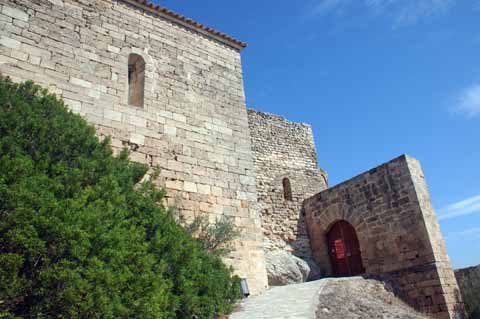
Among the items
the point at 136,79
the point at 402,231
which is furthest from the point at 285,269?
the point at 136,79

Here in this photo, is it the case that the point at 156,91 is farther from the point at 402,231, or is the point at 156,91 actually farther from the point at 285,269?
the point at 402,231

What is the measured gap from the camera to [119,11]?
7961 mm

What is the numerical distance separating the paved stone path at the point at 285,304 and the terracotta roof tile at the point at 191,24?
5996mm

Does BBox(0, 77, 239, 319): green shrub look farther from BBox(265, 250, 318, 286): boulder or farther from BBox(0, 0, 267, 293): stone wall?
BBox(265, 250, 318, 286): boulder

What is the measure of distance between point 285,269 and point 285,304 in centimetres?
435

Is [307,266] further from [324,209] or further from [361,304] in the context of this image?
[361,304]

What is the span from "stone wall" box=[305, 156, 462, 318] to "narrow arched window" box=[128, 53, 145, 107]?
6.03m

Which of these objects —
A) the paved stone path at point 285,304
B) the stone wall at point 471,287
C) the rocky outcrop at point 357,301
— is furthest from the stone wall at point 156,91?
the stone wall at point 471,287

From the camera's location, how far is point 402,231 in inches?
355

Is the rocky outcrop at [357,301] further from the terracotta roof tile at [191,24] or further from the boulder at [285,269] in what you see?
the terracotta roof tile at [191,24]

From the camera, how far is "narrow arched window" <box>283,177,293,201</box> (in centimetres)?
1245

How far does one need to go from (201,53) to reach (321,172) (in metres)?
7.50

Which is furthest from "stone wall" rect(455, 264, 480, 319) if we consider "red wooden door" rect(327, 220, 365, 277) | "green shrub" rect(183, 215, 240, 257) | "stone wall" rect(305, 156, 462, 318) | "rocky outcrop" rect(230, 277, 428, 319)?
"green shrub" rect(183, 215, 240, 257)

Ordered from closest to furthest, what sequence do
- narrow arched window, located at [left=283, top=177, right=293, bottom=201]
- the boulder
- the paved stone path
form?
the paved stone path → the boulder → narrow arched window, located at [left=283, top=177, right=293, bottom=201]
